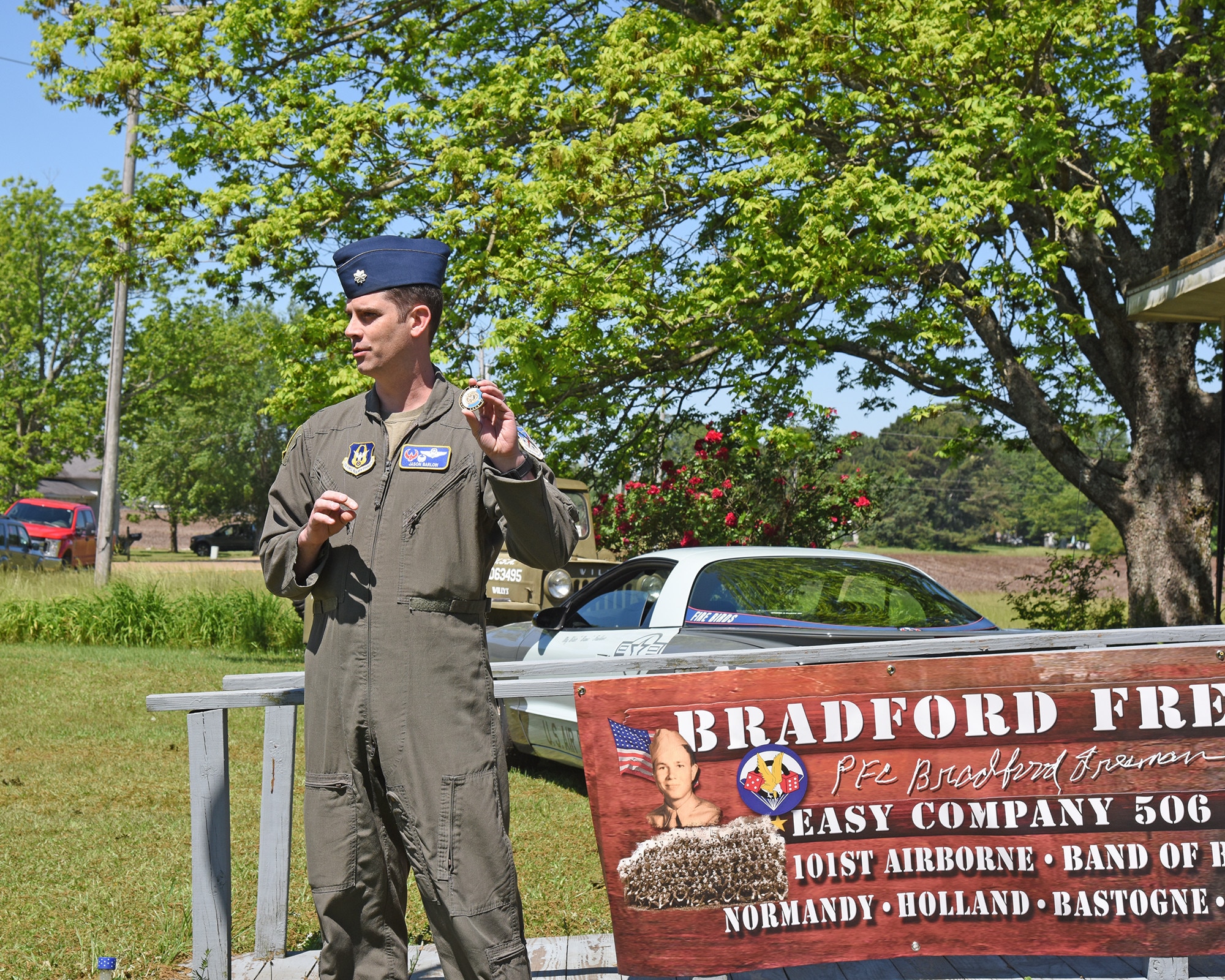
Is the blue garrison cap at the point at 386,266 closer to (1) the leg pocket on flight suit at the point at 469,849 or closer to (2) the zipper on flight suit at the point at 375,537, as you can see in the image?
(2) the zipper on flight suit at the point at 375,537

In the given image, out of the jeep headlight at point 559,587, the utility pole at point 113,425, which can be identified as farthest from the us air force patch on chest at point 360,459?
the utility pole at point 113,425

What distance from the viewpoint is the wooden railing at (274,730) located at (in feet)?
10.9

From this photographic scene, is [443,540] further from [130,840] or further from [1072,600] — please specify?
[1072,600]

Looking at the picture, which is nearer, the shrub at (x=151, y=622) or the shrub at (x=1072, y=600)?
the shrub at (x=1072, y=600)

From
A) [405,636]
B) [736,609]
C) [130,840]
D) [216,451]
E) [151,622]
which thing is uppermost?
[216,451]

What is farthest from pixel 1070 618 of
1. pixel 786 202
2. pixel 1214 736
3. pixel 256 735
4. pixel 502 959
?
pixel 502 959

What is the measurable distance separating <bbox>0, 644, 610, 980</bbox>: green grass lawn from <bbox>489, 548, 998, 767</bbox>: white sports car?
31.9 inches

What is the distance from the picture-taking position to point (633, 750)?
10.5 ft

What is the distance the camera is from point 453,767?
8.68 feet

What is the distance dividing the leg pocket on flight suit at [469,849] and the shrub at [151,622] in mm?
12684

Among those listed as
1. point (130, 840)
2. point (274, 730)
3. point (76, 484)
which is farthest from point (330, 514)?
point (76, 484)

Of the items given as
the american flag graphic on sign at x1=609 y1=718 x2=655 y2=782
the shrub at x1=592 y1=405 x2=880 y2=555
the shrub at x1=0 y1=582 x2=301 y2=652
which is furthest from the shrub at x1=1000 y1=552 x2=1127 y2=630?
the american flag graphic on sign at x1=609 y1=718 x2=655 y2=782

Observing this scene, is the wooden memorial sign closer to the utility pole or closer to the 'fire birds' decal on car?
the 'fire birds' decal on car

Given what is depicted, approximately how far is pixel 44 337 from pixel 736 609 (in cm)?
3022
